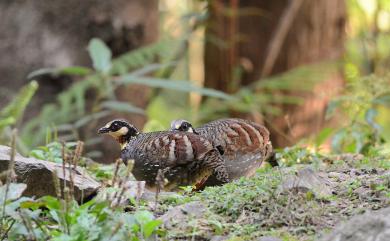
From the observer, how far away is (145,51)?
8.28 metres

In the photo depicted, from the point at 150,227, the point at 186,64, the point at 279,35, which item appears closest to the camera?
the point at 150,227

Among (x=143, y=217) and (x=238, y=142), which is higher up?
(x=238, y=142)

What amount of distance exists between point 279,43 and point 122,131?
4.15 m

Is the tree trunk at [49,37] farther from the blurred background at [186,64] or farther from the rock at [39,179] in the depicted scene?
the rock at [39,179]

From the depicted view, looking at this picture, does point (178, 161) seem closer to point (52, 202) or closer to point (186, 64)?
point (52, 202)

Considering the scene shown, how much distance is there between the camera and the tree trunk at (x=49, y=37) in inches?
339

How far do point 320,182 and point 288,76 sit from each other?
4.60 m

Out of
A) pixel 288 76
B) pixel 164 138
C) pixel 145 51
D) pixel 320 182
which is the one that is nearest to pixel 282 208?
pixel 320 182

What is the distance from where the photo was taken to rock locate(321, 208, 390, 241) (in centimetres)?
344

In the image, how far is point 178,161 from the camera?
524cm

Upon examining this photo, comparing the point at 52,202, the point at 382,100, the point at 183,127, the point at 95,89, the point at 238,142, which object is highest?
the point at 95,89

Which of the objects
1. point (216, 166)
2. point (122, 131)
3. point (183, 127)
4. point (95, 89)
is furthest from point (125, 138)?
point (95, 89)

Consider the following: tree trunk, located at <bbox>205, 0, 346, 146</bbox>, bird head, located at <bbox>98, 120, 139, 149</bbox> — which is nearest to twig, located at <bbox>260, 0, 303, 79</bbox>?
tree trunk, located at <bbox>205, 0, 346, 146</bbox>

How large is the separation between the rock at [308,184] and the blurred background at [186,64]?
2245 mm
